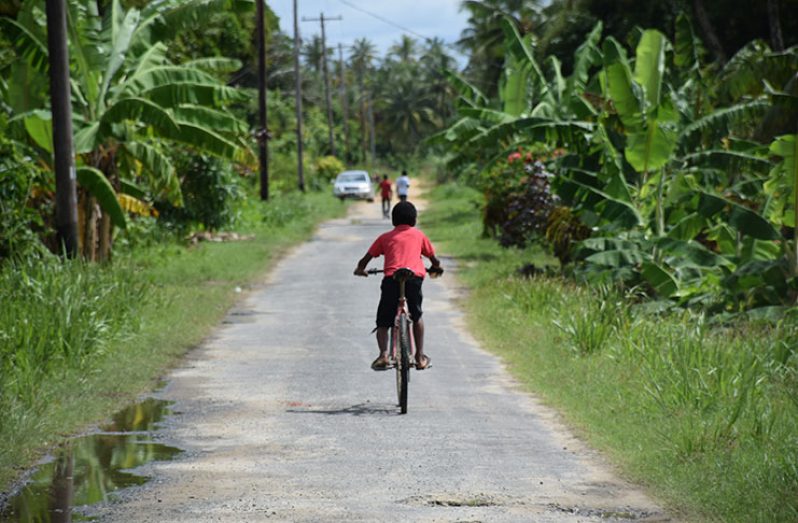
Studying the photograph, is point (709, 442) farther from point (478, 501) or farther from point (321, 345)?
point (321, 345)

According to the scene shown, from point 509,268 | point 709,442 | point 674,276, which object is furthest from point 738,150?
point 709,442

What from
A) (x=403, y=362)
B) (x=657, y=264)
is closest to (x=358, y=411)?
(x=403, y=362)

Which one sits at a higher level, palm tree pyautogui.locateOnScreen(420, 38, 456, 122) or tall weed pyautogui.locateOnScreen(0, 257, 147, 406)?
palm tree pyautogui.locateOnScreen(420, 38, 456, 122)

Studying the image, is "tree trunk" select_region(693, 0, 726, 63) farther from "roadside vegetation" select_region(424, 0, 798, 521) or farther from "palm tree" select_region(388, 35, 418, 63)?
"palm tree" select_region(388, 35, 418, 63)

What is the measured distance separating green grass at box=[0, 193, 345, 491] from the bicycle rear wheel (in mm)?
2581

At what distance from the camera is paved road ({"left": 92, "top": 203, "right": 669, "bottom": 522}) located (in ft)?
25.0

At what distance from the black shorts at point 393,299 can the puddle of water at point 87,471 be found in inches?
88.1

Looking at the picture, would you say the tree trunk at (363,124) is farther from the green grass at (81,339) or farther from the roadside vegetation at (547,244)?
the green grass at (81,339)

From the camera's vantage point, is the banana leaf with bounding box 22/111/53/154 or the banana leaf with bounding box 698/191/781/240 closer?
the banana leaf with bounding box 698/191/781/240

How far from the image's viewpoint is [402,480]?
27.6 feet

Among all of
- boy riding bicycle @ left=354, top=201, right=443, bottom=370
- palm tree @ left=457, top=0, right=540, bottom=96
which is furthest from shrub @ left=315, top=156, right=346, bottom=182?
boy riding bicycle @ left=354, top=201, right=443, bottom=370

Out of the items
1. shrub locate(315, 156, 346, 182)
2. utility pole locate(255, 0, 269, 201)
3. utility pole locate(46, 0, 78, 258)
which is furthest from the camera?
shrub locate(315, 156, 346, 182)

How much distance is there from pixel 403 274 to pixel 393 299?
1.10 ft

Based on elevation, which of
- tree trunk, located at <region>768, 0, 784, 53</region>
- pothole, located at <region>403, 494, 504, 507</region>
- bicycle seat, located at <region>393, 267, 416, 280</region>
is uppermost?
tree trunk, located at <region>768, 0, 784, 53</region>
